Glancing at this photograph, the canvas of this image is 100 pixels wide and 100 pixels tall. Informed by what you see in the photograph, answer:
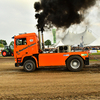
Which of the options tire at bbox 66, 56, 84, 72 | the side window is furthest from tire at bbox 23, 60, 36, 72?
tire at bbox 66, 56, 84, 72

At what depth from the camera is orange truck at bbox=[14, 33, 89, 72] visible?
273 inches

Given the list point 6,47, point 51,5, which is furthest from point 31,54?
point 6,47

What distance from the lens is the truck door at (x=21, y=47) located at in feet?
23.3

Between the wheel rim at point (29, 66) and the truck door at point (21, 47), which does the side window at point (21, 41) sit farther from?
the wheel rim at point (29, 66)

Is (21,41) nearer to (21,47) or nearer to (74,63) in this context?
(21,47)

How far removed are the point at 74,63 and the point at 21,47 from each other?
11.8 feet

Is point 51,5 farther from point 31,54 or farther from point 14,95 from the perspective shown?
point 14,95

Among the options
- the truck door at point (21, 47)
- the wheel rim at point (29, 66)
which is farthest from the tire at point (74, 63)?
the truck door at point (21, 47)

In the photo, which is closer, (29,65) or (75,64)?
(75,64)

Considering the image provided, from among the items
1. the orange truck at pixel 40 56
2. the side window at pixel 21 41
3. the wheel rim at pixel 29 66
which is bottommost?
the wheel rim at pixel 29 66

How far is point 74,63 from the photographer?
695 cm

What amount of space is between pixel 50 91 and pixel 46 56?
335cm

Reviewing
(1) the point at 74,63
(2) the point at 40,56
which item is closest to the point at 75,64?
(1) the point at 74,63

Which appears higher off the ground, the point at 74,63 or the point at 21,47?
the point at 21,47
